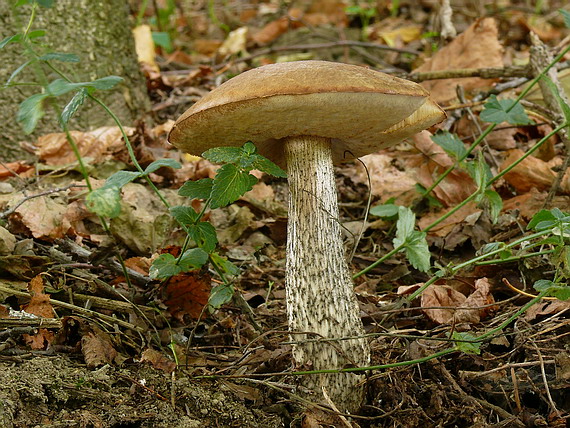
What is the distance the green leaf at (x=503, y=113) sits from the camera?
7.36 feet

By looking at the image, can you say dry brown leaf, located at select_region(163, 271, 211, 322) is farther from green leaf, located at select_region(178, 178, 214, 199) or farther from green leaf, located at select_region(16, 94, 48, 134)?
green leaf, located at select_region(16, 94, 48, 134)

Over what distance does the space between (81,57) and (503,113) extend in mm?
2245

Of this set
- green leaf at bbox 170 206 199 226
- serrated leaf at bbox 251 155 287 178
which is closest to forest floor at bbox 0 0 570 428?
green leaf at bbox 170 206 199 226

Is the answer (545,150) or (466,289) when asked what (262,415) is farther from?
(545,150)

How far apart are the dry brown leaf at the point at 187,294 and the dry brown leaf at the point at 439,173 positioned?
4.40 ft

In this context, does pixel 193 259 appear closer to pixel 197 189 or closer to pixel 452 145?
Answer: pixel 197 189

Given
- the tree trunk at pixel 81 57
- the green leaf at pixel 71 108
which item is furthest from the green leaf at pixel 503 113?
the tree trunk at pixel 81 57

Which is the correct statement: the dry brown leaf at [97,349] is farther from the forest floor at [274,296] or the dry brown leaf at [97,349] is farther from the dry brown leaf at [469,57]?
the dry brown leaf at [469,57]

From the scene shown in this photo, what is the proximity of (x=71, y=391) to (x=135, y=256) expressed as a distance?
962mm

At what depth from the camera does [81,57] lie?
3.16 metres

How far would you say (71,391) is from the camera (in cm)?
154

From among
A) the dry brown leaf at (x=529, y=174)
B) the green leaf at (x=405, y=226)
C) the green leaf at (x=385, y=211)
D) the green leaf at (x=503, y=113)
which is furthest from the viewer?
the dry brown leaf at (x=529, y=174)

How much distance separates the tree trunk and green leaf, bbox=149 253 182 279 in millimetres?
1472

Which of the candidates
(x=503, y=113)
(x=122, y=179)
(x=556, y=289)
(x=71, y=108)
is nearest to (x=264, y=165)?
(x=122, y=179)
